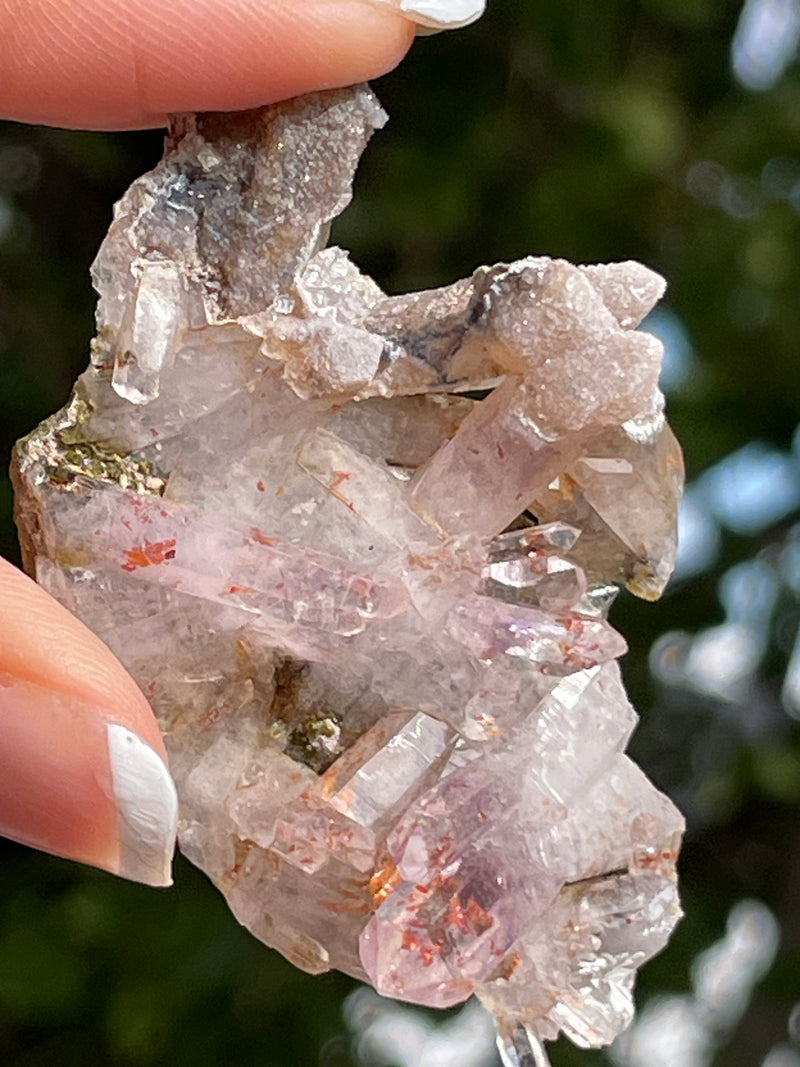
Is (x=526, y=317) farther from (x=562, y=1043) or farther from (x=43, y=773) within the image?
(x=562, y=1043)

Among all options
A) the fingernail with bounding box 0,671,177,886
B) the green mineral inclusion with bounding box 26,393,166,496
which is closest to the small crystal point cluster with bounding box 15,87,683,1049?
the green mineral inclusion with bounding box 26,393,166,496

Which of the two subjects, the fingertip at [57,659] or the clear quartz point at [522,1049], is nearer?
the fingertip at [57,659]

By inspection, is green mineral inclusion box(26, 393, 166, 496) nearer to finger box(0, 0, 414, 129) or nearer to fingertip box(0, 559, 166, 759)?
fingertip box(0, 559, 166, 759)

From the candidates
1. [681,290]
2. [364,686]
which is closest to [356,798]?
[364,686]

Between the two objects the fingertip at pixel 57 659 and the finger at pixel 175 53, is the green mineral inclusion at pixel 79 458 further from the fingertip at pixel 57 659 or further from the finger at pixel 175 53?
the finger at pixel 175 53

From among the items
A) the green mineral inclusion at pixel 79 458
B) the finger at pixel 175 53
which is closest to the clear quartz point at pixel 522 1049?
the green mineral inclusion at pixel 79 458

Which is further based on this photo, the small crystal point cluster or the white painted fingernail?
the small crystal point cluster

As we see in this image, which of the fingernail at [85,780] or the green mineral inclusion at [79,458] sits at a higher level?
the green mineral inclusion at [79,458]

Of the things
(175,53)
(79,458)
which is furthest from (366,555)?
(175,53)
